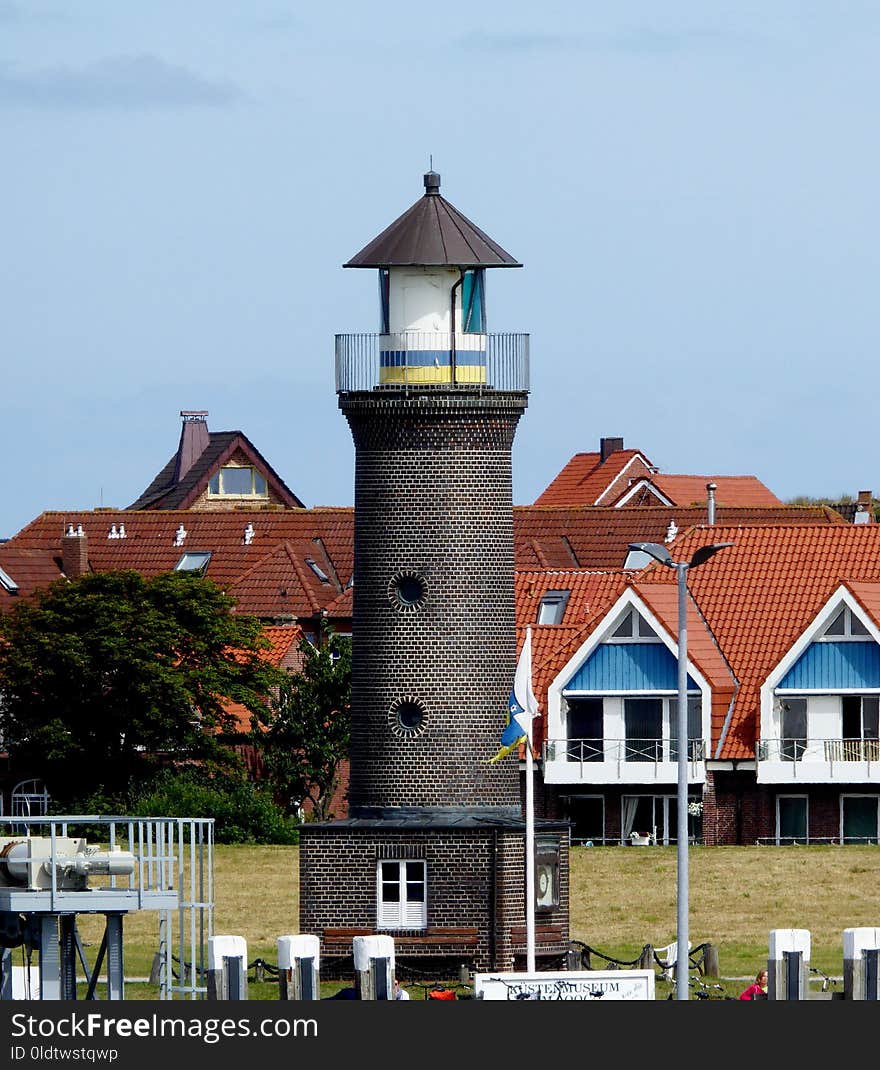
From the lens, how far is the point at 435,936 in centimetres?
6091

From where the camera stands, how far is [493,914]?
6094 centimetres

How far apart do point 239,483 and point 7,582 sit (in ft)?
119

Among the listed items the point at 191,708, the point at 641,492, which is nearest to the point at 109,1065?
the point at 191,708

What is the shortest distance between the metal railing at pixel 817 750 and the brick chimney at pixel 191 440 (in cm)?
8141

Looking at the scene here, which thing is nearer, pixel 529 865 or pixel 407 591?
pixel 529 865

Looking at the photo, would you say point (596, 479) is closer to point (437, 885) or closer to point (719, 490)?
point (719, 490)

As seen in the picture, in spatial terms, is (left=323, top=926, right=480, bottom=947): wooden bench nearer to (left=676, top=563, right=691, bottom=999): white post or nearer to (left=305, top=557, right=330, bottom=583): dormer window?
(left=676, top=563, right=691, bottom=999): white post

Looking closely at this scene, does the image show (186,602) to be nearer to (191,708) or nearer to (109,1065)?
(191,708)

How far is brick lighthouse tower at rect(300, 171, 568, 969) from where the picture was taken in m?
61.1

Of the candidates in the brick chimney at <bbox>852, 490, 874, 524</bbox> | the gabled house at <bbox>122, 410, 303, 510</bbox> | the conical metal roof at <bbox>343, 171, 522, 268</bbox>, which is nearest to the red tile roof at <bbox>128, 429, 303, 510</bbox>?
the gabled house at <bbox>122, 410, 303, 510</bbox>

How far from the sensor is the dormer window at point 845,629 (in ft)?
275

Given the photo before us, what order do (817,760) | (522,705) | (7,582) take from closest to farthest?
(522,705) → (817,760) → (7,582)

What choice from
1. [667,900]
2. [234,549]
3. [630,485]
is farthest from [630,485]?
[667,900]

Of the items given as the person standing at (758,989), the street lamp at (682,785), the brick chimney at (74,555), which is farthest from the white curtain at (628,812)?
the brick chimney at (74,555)
